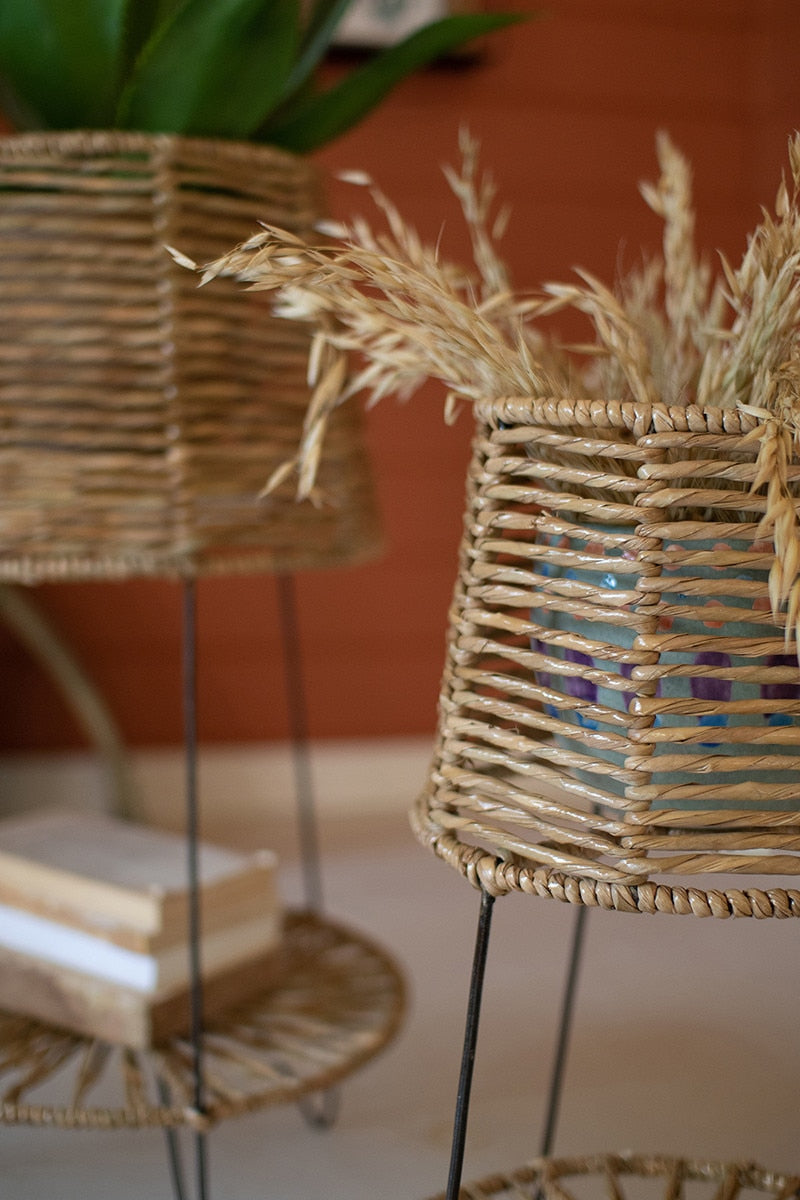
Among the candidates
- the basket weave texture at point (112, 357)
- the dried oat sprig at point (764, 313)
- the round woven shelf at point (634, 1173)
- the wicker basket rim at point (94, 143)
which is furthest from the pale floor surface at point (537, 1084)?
the wicker basket rim at point (94, 143)

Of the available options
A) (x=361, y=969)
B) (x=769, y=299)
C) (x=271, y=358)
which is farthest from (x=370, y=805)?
(x=769, y=299)

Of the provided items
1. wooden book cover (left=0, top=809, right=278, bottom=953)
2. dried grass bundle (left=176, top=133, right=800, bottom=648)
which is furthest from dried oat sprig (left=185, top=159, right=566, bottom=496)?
wooden book cover (left=0, top=809, right=278, bottom=953)

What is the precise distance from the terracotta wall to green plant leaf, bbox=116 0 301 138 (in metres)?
1.30

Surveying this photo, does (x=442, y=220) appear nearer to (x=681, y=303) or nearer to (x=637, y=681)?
(x=681, y=303)

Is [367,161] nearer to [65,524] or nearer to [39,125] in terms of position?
[39,125]

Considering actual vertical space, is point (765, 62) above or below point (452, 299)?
above

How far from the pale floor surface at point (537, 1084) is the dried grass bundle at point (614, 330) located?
0.31m

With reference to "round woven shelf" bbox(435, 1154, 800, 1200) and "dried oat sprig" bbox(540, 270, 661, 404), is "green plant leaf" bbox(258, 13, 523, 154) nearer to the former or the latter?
"dried oat sprig" bbox(540, 270, 661, 404)

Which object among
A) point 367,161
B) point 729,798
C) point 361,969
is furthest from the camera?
point 367,161

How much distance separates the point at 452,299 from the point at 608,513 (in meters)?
0.12

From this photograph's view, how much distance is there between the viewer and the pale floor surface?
0.90 meters

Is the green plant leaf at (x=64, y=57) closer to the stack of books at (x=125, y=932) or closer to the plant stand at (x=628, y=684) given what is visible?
the plant stand at (x=628, y=684)

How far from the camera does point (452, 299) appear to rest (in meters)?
0.52

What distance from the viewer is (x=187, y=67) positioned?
0.74 m
